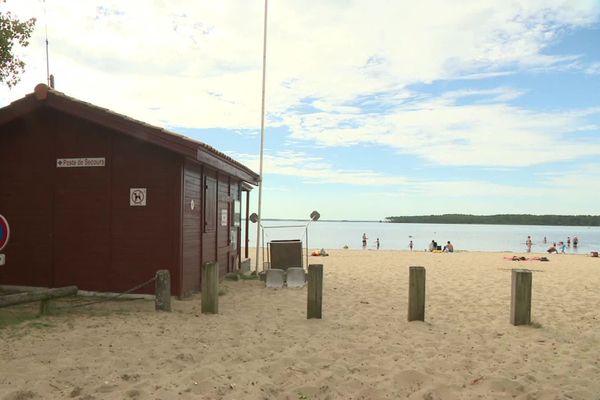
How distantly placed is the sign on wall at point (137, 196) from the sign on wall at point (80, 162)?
0.85m

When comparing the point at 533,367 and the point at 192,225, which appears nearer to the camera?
the point at 533,367

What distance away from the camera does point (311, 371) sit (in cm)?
536

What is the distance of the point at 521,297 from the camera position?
25.7 feet

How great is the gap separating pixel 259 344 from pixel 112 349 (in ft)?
6.03

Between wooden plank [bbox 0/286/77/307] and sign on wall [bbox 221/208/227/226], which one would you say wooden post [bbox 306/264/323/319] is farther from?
sign on wall [bbox 221/208/227/226]

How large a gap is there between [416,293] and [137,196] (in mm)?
5655

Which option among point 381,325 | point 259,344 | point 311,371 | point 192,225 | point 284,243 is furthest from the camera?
point 284,243

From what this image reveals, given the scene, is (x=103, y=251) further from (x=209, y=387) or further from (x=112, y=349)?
(x=209, y=387)

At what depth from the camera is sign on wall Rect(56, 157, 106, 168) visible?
9.75 meters

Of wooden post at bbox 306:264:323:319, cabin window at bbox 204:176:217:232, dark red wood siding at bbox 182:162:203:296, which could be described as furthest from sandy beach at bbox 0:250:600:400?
cabin window at bbox 204:176:217:232

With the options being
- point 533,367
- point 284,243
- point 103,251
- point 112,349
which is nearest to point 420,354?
point 533,367

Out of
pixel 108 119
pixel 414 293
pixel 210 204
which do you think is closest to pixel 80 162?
pixel 108 119

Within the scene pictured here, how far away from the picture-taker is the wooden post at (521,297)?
7.75 m

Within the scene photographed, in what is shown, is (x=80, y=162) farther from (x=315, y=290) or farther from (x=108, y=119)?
(x=315, y=290)
